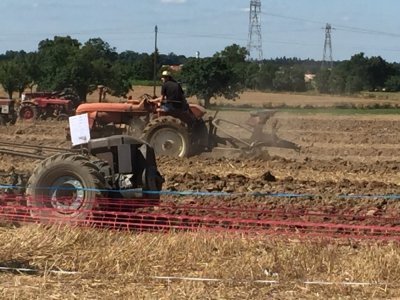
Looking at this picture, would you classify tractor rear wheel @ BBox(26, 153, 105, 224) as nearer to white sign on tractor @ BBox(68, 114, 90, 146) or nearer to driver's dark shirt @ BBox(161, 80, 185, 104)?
white sign on tractor @ BBox(68, 114, 90, 146)

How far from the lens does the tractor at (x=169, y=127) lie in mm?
16250

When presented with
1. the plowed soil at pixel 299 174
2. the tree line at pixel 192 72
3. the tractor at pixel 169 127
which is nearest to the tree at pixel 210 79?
the tree line at pixel 192 72

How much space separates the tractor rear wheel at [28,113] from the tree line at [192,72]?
24.1 meters

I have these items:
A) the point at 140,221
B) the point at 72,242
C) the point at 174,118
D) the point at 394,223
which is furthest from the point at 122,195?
the point at 174,118

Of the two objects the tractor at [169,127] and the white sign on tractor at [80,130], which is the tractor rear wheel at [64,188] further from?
the tractor at [169,127]

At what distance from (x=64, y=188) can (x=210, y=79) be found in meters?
57.8

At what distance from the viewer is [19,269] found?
6.61 metres

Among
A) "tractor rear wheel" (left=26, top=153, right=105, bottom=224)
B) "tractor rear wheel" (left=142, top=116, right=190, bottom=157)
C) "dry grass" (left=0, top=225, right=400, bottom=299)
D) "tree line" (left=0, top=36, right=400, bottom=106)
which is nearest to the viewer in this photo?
"dry grass" (left=0, top=225, right=400, bottom=299)

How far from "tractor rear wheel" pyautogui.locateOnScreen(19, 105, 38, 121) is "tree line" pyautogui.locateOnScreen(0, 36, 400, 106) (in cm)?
2408

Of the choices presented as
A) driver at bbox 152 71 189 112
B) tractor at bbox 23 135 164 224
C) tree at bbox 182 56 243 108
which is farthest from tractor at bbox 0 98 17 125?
tree at bbox 182 56 243 108

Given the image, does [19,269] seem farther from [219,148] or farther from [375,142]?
[375,142]

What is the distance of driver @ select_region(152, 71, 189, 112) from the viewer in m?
16.0

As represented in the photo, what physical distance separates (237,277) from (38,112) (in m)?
26.6

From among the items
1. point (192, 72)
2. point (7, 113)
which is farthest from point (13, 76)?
point (7, 113)
